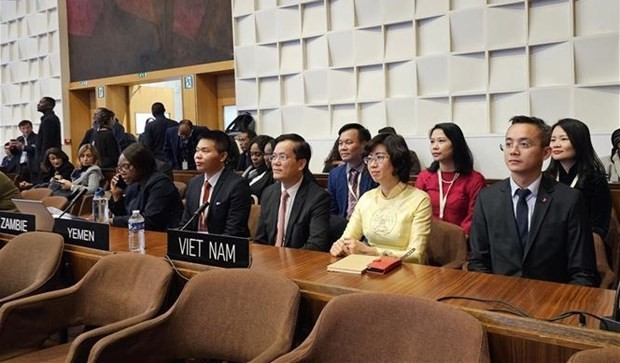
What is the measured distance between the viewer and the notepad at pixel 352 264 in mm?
1925

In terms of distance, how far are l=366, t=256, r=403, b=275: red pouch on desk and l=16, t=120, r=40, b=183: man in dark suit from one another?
697 centimetres

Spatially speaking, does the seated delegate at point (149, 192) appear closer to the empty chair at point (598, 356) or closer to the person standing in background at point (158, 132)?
the empty chair at point (598, 356)

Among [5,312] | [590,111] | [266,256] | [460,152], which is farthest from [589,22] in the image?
[5,312]

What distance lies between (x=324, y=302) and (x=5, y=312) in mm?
1200

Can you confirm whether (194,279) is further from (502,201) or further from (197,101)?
(197,101)

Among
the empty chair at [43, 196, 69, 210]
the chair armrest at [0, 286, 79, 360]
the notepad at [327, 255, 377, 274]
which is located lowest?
the chair armrest at [0, 286, 79, 360]

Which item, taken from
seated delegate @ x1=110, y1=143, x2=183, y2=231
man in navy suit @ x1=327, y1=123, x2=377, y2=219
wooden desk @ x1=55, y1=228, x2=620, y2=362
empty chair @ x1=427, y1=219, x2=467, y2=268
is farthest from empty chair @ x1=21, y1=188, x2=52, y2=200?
empty chair @ x1=427, y1=219, x2=467, y2=268

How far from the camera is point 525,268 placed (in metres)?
2.12

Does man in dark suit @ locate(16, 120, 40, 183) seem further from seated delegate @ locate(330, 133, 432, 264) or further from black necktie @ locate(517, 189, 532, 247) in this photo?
black necktie @ locate(517, 189, 532, 247)

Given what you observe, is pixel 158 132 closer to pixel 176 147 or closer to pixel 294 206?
pixel 176 147

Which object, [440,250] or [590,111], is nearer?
[440,250]

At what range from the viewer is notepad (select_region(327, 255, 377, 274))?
6.31 feet

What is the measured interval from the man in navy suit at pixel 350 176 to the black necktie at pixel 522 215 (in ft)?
4.72

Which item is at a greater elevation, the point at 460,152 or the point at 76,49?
the point at 76,49
